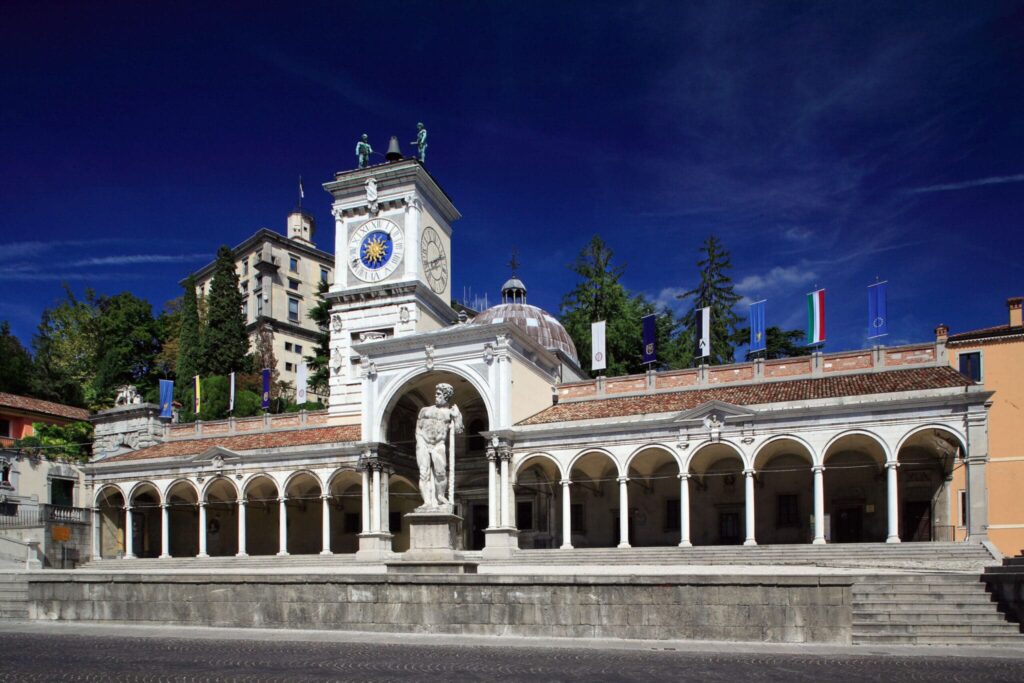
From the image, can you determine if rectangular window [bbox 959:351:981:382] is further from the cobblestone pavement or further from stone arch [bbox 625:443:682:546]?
the cobblestone pavement

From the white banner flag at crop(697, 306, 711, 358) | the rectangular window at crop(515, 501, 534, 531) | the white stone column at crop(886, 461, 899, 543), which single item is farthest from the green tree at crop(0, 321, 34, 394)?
the white stone column at crop(886, 461, 899, 543)

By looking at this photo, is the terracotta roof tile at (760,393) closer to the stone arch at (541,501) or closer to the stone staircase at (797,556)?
the stone arch at (541,501)

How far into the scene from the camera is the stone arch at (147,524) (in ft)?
144

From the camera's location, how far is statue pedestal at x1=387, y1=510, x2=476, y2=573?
16.3 meters

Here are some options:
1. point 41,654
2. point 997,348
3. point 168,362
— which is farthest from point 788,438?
point 168,362

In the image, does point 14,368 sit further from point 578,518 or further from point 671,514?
point 671,514

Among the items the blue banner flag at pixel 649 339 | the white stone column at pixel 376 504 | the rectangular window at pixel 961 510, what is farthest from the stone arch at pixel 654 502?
the rectangular window at pixel 961 510

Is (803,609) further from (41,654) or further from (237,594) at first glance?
(41,654)

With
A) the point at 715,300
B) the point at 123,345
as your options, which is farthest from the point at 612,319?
Result: the point at 123,345

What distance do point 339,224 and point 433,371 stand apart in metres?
12.4

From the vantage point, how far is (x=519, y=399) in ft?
113

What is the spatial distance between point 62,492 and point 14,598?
89.9 ft

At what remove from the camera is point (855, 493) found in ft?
105

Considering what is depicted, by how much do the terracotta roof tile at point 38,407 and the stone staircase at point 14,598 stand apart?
31404 mm
